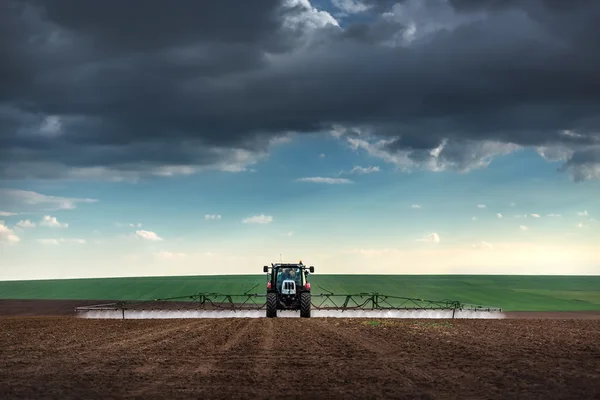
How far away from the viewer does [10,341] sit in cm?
2912

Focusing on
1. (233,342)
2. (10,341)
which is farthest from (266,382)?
(10,341)

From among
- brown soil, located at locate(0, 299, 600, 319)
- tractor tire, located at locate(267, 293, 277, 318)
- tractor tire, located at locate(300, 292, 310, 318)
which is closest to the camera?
tractor tire, located at locate(300, 292, 310, 318)

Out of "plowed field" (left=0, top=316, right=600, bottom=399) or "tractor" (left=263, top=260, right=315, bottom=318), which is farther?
"tractor" (left=263, top=260, right=315, bottom=318)

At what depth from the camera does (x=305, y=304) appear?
145ft

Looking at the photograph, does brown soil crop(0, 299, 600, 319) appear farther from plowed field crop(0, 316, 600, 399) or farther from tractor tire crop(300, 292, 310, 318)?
plowed field crop(0, 316, 600, 399)

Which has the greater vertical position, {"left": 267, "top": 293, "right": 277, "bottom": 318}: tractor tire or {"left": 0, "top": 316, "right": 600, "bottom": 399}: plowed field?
{"left": 267, "top": 293, "right": 277, "bottom": 318}: tractor tire

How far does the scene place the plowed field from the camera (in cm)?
1583

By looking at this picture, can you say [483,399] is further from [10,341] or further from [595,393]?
[10,341]

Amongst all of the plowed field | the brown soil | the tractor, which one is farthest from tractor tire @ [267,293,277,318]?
the brown soil

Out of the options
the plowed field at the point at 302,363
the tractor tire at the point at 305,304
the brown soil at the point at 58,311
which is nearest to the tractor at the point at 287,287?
the tractor tire at the point at 305,304

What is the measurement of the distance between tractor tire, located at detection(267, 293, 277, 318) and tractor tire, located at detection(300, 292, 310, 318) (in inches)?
71.0

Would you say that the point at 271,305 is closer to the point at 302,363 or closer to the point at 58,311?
the point at 302,363

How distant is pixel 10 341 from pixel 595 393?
24.0 meters

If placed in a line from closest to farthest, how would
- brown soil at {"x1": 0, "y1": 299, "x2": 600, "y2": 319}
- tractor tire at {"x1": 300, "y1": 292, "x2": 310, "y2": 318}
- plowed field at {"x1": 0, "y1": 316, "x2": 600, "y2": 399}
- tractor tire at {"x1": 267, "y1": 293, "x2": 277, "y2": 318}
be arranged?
plowed field at {"x1": 0, "y1": 316, "x2": 600, "y2": 399} < tractor tire at {"x1": 300, "y1": 292, "x2": 310, "y2": 318} < tractor tire at {"x1": 267, "y1": 293, "x2": 277, "y2": 318} < brown soil at {"x1": 0, "y1": 299, "x2": 600, "y2": 319}
